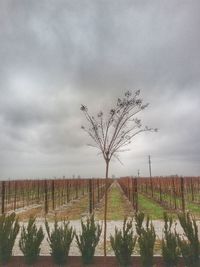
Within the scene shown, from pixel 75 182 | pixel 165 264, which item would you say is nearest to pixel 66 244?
pixel 165 264

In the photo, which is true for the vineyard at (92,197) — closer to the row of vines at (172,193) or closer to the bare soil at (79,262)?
the row of vines at (172,193)

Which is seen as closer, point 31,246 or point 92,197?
point 31,246

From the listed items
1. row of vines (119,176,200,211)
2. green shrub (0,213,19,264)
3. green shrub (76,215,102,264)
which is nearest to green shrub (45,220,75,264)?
green shrub (76,215,102,264)

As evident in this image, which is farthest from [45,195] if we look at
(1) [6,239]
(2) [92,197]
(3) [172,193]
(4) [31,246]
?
(3) [172,193]

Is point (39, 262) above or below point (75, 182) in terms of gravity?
below

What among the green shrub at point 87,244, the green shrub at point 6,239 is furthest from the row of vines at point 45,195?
the green shrub at point 87,244

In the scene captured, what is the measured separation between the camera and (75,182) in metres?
33.7

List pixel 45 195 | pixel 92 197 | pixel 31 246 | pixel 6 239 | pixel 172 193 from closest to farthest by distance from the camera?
pixel 31 246, pixel 6 239, pixel 45 195, pixel 92 197, pixel 172 193

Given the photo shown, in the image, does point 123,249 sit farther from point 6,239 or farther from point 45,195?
point 45,195

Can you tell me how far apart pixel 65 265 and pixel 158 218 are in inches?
352

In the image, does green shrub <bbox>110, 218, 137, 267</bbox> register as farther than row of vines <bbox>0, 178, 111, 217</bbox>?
No

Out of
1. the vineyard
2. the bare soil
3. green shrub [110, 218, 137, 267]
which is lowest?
the bare soil

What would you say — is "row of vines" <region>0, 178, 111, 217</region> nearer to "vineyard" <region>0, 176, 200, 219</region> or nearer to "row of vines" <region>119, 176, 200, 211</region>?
"vineyard" <region>0, 176, 200, 219</region>

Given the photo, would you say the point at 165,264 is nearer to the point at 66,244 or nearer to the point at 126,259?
the point at 126,259
